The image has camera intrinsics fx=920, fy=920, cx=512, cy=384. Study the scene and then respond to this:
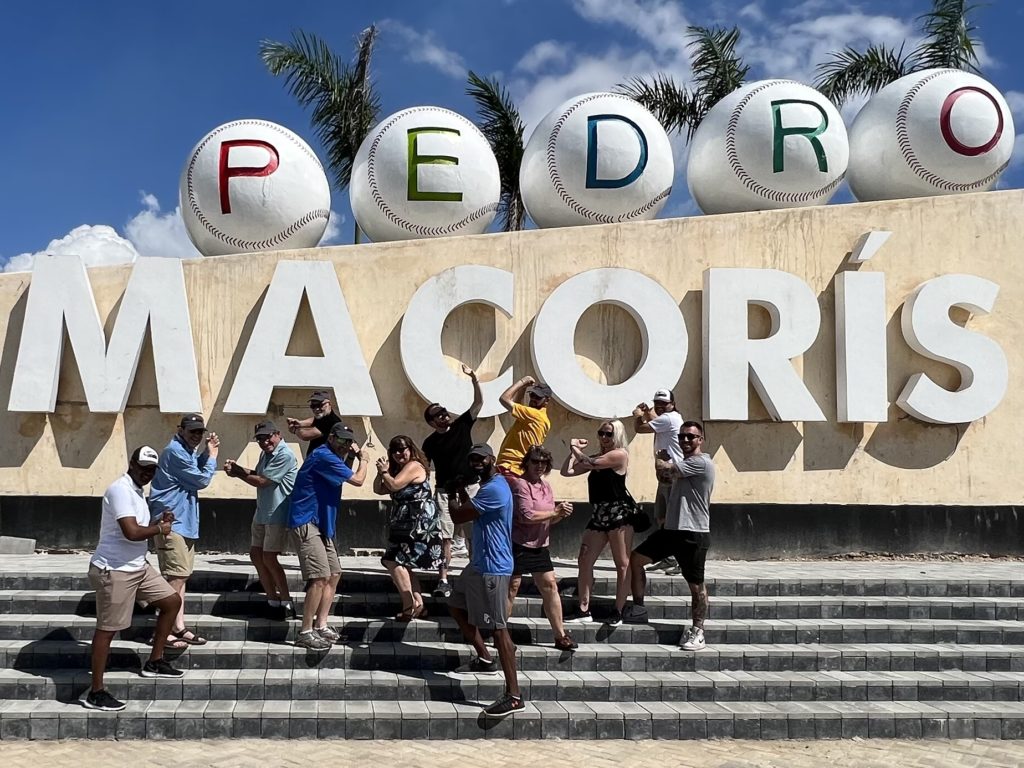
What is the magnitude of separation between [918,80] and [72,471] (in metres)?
10.5

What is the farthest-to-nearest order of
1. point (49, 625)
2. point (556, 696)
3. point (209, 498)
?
point (209, 498), point (49, 625), point (556, 696)

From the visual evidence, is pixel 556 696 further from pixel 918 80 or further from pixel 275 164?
pixel 918 80

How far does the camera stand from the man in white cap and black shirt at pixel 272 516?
22.9 feet

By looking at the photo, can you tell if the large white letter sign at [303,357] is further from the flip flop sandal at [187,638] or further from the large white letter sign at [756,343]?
the large white letter sign at [756,343]

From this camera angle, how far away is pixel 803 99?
10.5 meters

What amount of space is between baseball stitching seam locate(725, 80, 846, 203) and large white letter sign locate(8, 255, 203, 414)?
628 centimetres

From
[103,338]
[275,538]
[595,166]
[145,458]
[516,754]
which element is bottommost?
[516,754]

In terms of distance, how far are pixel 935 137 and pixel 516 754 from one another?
8523 millimetres

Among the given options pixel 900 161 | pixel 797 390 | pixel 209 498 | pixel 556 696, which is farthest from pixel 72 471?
pixel 900 161

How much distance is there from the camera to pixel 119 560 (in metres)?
5.96

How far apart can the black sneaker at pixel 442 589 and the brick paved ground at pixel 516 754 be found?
1580mm

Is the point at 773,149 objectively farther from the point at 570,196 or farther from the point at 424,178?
the point at 424,178

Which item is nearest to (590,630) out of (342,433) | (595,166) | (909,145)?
(342,433)

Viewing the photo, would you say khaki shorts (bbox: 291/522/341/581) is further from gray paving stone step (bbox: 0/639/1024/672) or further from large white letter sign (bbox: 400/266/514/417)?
large white letter sign (bbox: 400/266/514/417)
